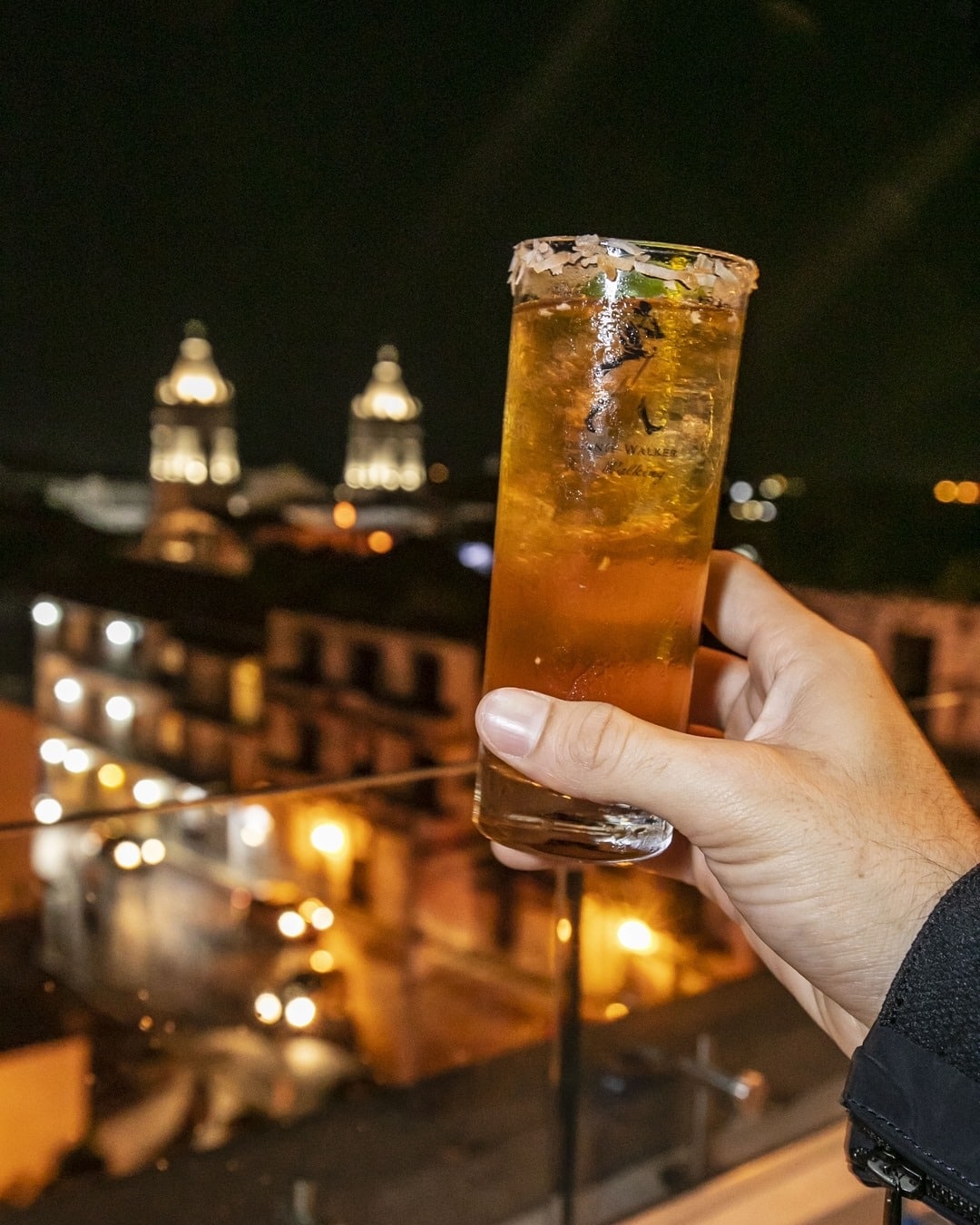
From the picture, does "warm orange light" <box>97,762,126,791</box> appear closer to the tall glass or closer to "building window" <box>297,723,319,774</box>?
"building window" <box>297,723,319,774</box>

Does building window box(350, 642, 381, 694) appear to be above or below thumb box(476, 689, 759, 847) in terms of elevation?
below

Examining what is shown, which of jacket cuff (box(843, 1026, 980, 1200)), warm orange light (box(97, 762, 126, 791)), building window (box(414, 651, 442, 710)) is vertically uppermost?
jacket cuff (box(843, 1026, 980, 1200))

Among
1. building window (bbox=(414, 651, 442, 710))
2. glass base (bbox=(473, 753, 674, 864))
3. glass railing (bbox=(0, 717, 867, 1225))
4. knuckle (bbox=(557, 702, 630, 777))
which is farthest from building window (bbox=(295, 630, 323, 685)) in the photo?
knuckle (bbox=(557, 702, 630, 777))

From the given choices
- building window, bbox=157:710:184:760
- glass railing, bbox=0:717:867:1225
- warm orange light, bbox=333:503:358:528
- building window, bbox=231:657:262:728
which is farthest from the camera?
building window, bbox=157:710:184:760

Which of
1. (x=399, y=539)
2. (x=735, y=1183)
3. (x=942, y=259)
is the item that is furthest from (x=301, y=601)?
(x=735, y=1183)

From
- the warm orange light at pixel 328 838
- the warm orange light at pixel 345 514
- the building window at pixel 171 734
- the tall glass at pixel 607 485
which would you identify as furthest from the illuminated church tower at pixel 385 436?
the tall glass at pixel 607 485

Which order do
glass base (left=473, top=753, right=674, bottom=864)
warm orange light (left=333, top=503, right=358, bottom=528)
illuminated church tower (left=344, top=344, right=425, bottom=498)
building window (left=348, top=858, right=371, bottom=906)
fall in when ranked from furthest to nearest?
building window (left=348, top=858, right=371, bottom=906)
warm orange light (left=333, top=503, right=358, bottom=528)
illuminated church tower (left=344, top=344, right=425, bottom=498)
glass base (left=473, top=753, right=674, bottom=864)

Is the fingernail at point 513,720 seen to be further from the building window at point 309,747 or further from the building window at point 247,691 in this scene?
the building window at point 247,691
